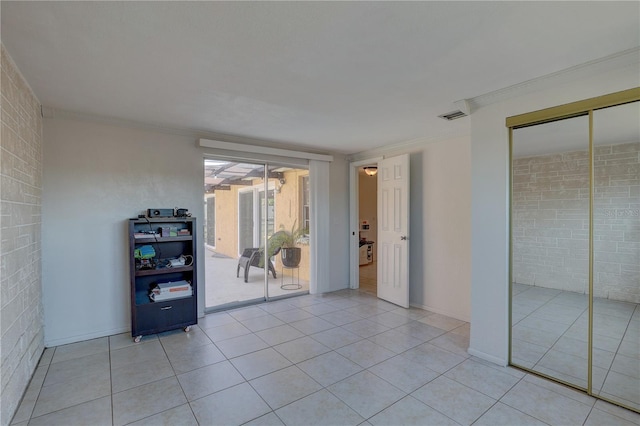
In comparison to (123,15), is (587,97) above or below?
below

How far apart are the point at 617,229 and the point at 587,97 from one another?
1.00 metres

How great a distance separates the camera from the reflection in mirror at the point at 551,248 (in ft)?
7.77

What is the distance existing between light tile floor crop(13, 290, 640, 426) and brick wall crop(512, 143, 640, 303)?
34.1 inches

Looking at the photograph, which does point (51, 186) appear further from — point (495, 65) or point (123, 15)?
point (495, 65)

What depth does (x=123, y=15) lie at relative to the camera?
156 centimetres

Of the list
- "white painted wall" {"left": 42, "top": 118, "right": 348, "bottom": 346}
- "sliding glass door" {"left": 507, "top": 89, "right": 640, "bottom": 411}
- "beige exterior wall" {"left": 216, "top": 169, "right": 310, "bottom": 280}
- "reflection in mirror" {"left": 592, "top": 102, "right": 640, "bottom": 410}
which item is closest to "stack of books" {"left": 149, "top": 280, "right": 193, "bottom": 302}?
"white painted wall" {"left": 42, "top": 118, "right": 348, "bottom": 346}

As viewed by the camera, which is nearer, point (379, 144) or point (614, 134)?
point (614, 134)

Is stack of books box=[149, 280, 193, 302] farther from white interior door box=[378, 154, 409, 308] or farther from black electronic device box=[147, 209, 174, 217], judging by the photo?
white interior door box=[378, 154, 409, 308]

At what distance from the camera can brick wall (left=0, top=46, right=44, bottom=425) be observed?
190 cm

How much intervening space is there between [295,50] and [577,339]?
3.05 meters

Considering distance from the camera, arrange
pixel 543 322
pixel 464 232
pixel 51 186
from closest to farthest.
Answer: pixel 543 322
pixel 51 186
pixel 464 232

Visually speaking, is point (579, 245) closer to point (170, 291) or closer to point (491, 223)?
point (491, 223)

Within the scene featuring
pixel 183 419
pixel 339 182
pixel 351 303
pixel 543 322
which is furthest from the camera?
pixel 339 182

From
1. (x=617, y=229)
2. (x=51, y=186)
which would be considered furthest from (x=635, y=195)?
(x=51, y=186)
